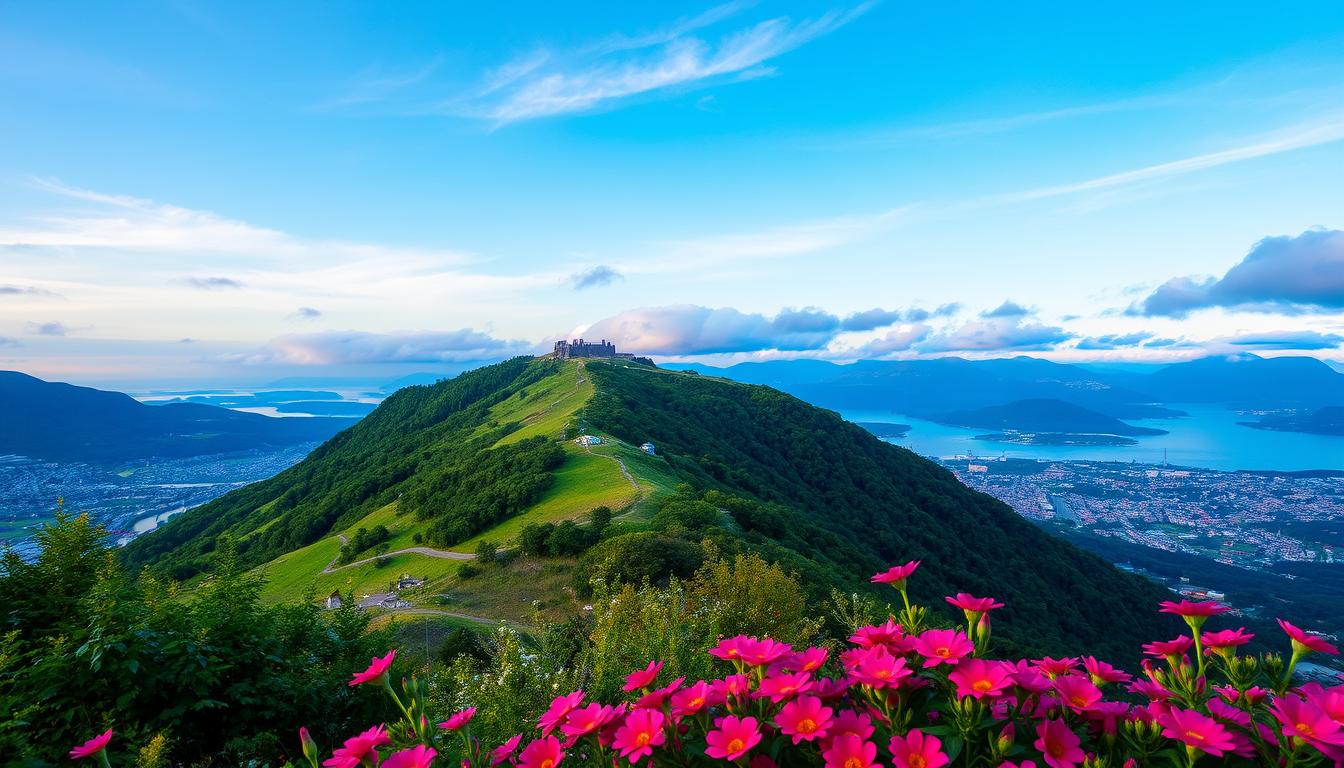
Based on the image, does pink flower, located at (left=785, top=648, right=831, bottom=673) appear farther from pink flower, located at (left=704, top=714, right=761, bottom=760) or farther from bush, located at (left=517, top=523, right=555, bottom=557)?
bush, located at (left=517, top=523, right=555, bottom=557)

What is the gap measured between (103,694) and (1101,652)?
47.1 meters

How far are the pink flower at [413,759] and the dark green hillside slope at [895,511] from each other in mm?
33157

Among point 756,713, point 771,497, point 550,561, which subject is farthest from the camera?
point 771,497

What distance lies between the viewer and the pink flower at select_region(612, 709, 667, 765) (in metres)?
1.85

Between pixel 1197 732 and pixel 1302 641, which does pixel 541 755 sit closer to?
pixel 1197 732

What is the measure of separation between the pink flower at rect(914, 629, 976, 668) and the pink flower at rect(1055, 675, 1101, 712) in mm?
291

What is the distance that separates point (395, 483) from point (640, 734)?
62380mm

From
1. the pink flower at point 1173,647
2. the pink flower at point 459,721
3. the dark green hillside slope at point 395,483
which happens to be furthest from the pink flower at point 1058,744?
the dark green hillside slope at point 395,483

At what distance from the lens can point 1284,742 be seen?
1808 millimetres

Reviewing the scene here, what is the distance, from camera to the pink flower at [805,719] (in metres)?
1.87

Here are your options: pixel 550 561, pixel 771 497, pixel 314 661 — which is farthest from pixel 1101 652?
pixel 314 661

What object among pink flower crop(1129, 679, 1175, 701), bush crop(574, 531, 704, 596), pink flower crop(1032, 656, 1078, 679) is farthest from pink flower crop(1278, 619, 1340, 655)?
bush crop(574, 531, 704, 596)

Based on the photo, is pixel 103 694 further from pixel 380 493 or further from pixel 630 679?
pixel 380 493

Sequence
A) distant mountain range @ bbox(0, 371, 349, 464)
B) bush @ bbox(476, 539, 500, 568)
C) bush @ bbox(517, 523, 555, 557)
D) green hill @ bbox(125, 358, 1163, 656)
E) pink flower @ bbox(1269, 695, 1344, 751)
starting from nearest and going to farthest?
1. pink flower @ bbox(1269, 695, 1344, 751)
2. bush @ bbox(517, 523, 555, 557)
3. bush @ bbox(476, 539, 500, 568)
4. green hill @ bbox(125, 358, 1163, 656)
5. distant mountain range @ bbox(0, 371, 349, 464)
